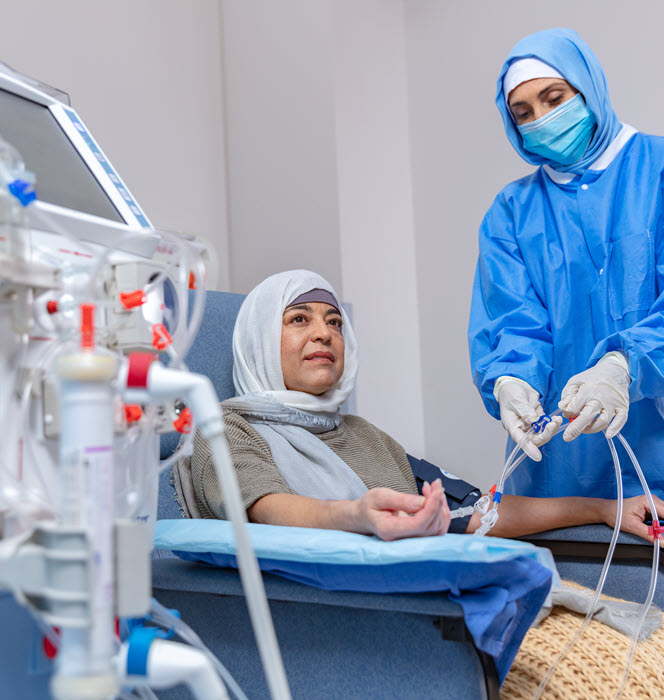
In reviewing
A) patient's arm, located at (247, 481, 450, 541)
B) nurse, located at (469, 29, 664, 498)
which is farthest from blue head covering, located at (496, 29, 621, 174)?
patient's arm, located at (247, 481, 450, 541)

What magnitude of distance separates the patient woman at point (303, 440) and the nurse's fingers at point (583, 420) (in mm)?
194

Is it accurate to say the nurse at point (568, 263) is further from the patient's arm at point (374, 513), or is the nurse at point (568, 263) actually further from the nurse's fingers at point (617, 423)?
the patient's arm at point (374, 513)

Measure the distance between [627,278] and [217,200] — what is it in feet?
5.39

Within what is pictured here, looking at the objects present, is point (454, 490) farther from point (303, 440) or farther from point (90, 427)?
point (90, 427)

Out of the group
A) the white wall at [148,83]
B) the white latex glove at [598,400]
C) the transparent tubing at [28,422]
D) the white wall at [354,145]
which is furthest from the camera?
the white wall at [354,145]

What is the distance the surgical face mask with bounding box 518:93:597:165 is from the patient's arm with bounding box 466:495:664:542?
0.80 metres

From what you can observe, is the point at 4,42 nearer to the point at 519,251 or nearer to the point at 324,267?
the point at 324,267

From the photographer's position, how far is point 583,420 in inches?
56.9

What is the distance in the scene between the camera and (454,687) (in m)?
0.98

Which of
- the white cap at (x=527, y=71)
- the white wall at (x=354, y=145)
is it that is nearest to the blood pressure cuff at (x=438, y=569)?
the white cap at (x=527, y=71)

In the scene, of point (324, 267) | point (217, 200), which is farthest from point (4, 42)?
point (324, 267)

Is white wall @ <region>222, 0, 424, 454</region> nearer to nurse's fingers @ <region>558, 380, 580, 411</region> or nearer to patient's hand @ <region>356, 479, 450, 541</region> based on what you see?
nurse's fingers @ <region>558, 380, 580, 411</region>

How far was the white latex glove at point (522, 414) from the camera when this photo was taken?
4.93ft

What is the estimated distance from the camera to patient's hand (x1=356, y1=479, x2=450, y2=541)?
1.00 m
